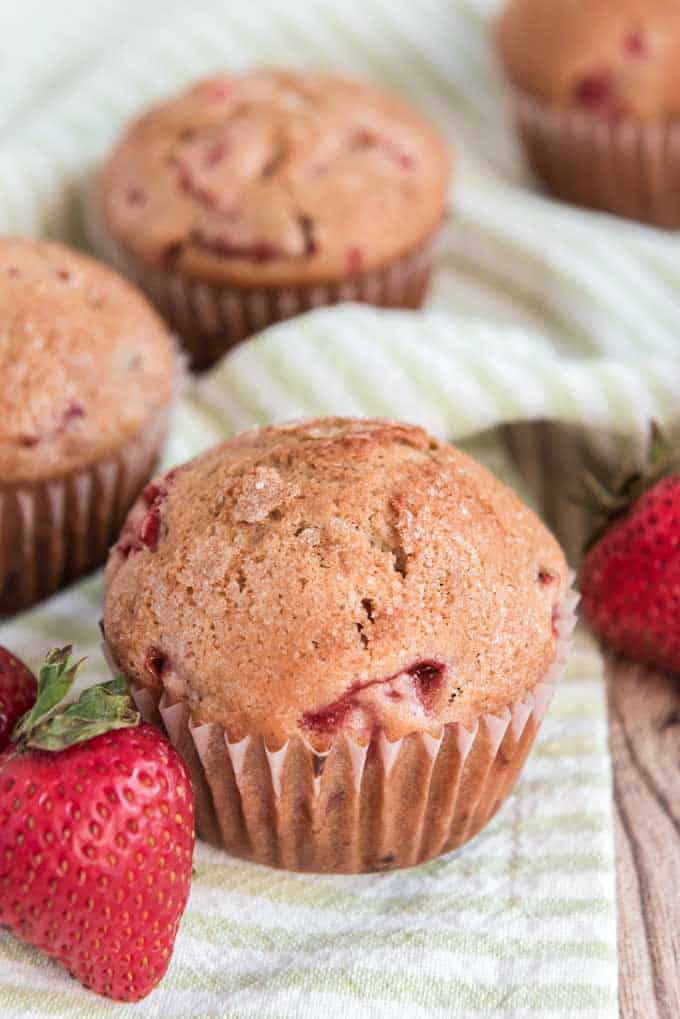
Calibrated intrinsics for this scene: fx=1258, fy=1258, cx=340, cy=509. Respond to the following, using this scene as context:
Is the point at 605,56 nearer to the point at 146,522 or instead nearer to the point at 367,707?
the point at 146,522

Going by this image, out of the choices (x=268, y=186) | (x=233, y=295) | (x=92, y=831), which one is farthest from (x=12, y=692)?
(x=268, y=186)

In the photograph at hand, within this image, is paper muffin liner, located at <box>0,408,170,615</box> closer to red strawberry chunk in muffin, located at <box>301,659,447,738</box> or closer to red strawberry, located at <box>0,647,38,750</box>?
red strawberry, located at <box>0,647,38,750</box>

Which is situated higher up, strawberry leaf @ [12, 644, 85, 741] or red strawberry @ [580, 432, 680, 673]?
strawberry leaf @ [12, 644, 85, 741]

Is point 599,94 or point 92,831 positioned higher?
point 92,831

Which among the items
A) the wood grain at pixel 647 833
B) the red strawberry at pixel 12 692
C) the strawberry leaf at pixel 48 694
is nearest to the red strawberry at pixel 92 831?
the strawberry leaf at pixel 48 694

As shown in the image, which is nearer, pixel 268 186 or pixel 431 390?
pixel 431 390

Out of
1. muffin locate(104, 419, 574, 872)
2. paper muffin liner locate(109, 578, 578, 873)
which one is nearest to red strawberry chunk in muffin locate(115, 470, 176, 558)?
muffin locate(104, 419, 574, 872)

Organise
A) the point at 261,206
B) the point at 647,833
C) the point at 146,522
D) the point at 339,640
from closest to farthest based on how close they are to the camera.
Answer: the point at 339,640 → the point at 146,522 → the point at 647,833 → the point at 261,206
